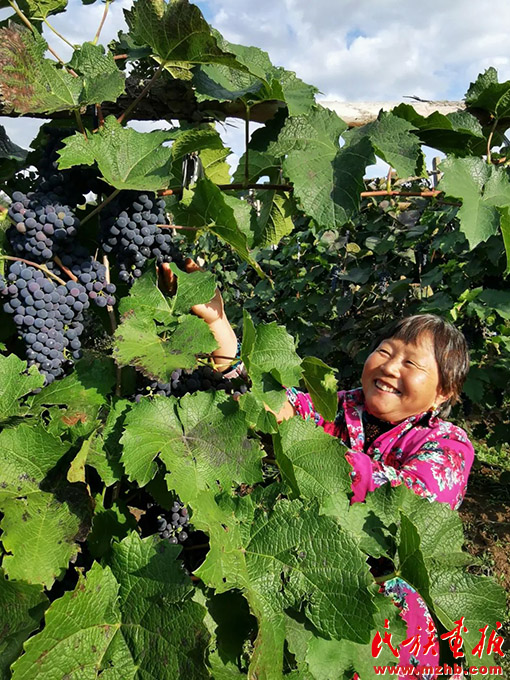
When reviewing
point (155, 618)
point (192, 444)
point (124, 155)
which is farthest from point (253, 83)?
point (155, 618)

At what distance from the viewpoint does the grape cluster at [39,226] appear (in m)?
1.10

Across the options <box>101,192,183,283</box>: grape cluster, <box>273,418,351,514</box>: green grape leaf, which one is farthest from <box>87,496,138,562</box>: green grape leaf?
<box>101,192,183,283</box>: grape cluster

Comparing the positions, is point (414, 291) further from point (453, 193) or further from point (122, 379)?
point (122, 379)

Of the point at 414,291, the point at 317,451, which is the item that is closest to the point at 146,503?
the point at 317,451

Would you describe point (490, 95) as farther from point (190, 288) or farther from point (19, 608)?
point (19, 608)

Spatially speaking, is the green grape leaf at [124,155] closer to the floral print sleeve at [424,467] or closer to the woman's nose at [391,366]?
the floral print sleeve at [424,467]

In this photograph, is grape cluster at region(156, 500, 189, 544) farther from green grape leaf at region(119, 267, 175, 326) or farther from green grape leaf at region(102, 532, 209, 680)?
green grape leaf at region(119, 267, 175, 326)

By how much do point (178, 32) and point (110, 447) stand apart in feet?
2.67

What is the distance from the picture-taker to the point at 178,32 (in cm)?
110

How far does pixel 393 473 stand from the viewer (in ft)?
5.32

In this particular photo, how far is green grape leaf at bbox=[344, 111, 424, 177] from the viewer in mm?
1191

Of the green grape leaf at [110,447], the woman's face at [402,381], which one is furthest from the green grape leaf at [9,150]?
the woman's face at [402,381]

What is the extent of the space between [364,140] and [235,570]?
2.84 feet

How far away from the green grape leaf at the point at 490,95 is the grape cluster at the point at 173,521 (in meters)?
1.26
